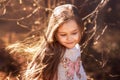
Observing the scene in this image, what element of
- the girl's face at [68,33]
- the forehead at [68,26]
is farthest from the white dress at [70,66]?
the forehead at [68,26]

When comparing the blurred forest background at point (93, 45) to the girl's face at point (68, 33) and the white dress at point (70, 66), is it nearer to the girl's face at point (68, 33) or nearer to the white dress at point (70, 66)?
the white dress at point (70, 66)

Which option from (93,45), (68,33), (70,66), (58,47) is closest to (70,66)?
(70,66)

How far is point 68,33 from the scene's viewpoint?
8.18 ft

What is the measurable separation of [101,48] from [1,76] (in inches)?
46.9

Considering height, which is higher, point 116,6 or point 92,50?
point 116,6

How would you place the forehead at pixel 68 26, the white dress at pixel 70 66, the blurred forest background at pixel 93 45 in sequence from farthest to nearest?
the blurred forest background at pixel 93 45
the white dress at pixel 70 66
the forehead at pixel 68 26

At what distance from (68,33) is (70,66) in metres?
0.28

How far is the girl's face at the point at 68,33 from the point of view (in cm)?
248

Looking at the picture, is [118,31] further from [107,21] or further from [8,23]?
[8,23]

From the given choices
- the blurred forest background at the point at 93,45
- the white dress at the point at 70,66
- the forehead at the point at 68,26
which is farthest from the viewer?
the blurred forest background at the point at 93,45

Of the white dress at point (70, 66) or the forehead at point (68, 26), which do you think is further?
the white dress at point (70, 66)

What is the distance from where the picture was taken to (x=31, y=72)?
2.57m

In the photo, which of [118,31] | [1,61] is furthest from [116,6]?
[1,61]

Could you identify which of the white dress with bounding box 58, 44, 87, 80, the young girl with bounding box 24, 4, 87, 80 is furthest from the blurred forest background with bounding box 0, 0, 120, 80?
the young girl with bounding box 24, 4, 87, 80
